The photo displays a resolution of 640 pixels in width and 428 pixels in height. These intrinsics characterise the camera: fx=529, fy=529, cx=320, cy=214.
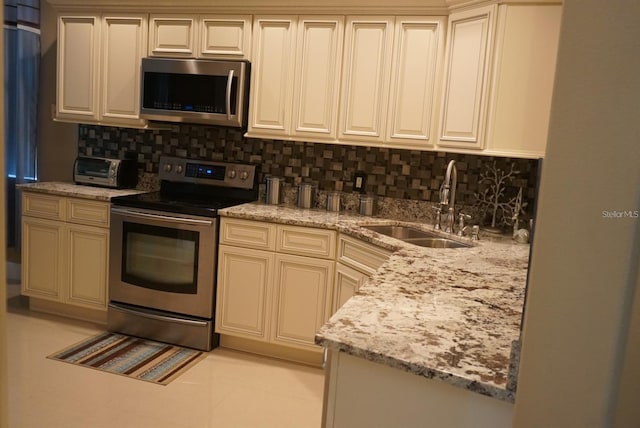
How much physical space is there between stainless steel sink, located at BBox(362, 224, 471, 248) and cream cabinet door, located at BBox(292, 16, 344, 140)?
664 mm

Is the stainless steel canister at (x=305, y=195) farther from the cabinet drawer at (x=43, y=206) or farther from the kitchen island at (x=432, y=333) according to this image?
the cabinet drawer at (x=43, y=206)

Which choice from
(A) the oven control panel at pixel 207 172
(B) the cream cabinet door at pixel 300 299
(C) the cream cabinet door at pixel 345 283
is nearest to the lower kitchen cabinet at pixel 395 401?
(C) the cream cabinet door at pixel 345 283

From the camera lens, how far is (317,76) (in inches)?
132

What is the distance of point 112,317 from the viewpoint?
3576mm

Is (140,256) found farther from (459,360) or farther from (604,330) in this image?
(604,330)

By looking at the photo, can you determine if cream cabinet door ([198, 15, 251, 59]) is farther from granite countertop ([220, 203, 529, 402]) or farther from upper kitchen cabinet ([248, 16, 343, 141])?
granite countertop ([220, 203, 529, 402])

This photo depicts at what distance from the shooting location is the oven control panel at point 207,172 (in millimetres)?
3768

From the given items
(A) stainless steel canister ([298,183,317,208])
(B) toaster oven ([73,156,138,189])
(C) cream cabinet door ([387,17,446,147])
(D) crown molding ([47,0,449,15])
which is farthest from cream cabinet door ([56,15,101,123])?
(C) cream cabinet door ([387,17,446,147])

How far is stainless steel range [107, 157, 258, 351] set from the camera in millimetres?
3320

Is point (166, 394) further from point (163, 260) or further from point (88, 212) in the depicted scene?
point (88, 212)

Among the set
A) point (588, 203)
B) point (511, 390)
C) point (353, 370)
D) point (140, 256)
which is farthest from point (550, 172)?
point (140, 256)

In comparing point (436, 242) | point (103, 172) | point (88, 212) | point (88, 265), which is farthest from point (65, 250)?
point (436, 242)

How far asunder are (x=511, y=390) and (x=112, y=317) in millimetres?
3091

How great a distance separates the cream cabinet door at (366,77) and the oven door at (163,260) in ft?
3.56
